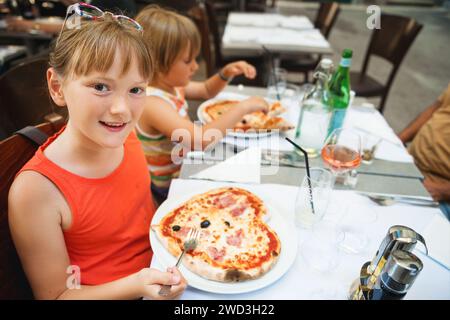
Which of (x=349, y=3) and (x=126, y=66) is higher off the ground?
(x=126, y=66)

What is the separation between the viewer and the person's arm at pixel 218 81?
5.83 ft

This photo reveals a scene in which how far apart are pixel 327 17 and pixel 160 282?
11.0ft

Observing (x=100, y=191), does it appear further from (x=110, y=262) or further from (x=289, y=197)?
(x=289, y=197)

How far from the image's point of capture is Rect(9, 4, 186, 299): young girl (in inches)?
32.4

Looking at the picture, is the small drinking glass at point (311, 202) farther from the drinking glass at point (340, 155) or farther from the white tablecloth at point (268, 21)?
the white tablecloth at point (268, 21)

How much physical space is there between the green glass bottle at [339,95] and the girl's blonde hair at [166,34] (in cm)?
65

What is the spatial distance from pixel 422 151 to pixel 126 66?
64.7 inches

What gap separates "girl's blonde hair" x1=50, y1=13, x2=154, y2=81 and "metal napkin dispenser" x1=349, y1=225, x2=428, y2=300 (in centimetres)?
74

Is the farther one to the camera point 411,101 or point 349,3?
point 349,3

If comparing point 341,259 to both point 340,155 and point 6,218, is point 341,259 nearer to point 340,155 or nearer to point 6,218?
point 340,155

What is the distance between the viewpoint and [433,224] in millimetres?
1061

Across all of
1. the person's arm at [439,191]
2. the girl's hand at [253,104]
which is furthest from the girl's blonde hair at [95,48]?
the person's arm at [439,191]

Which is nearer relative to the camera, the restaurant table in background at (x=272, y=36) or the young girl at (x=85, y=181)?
the young girl at (x=85, y=181)
